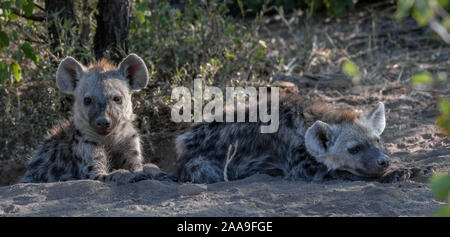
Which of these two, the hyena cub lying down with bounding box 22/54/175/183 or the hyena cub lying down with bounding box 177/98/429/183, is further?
the hyena cub lying down with bounding box 22/54/175/183

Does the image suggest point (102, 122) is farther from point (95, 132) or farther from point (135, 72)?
point (135, 72)

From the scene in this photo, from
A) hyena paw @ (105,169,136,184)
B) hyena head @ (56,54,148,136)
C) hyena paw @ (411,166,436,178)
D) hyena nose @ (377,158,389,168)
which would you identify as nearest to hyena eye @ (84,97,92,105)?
hyena head @ (56,54,148,136)

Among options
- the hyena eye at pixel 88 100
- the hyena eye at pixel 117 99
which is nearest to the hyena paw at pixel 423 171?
the hyena eye at pixel 117 99

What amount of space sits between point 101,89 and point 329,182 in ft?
5.81

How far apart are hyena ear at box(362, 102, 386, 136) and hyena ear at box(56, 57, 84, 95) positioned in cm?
215

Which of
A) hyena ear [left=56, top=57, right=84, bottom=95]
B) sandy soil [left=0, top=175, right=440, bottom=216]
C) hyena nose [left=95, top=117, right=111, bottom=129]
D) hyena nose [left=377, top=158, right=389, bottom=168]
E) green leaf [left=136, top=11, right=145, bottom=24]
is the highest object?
green leaf [left=136, top=11, right=145, bottom=24]

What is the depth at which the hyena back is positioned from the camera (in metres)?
4.07

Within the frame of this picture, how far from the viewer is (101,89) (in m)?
4.54

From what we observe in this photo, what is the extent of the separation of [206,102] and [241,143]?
1201mm

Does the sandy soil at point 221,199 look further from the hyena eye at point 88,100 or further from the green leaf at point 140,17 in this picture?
the green leaf at point 140,17

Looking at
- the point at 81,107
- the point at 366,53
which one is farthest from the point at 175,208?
the point at 366,53

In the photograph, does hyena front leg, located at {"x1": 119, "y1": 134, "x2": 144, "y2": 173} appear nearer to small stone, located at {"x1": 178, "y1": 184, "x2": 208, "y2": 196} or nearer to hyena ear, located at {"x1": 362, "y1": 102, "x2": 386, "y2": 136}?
small stone, located at {"x1": 178, "y1": 184, "x2": 208, "y2": 196}

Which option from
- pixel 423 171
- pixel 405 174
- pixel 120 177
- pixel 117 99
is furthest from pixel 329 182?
pixel 117 99

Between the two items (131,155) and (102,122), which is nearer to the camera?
(102,122)
